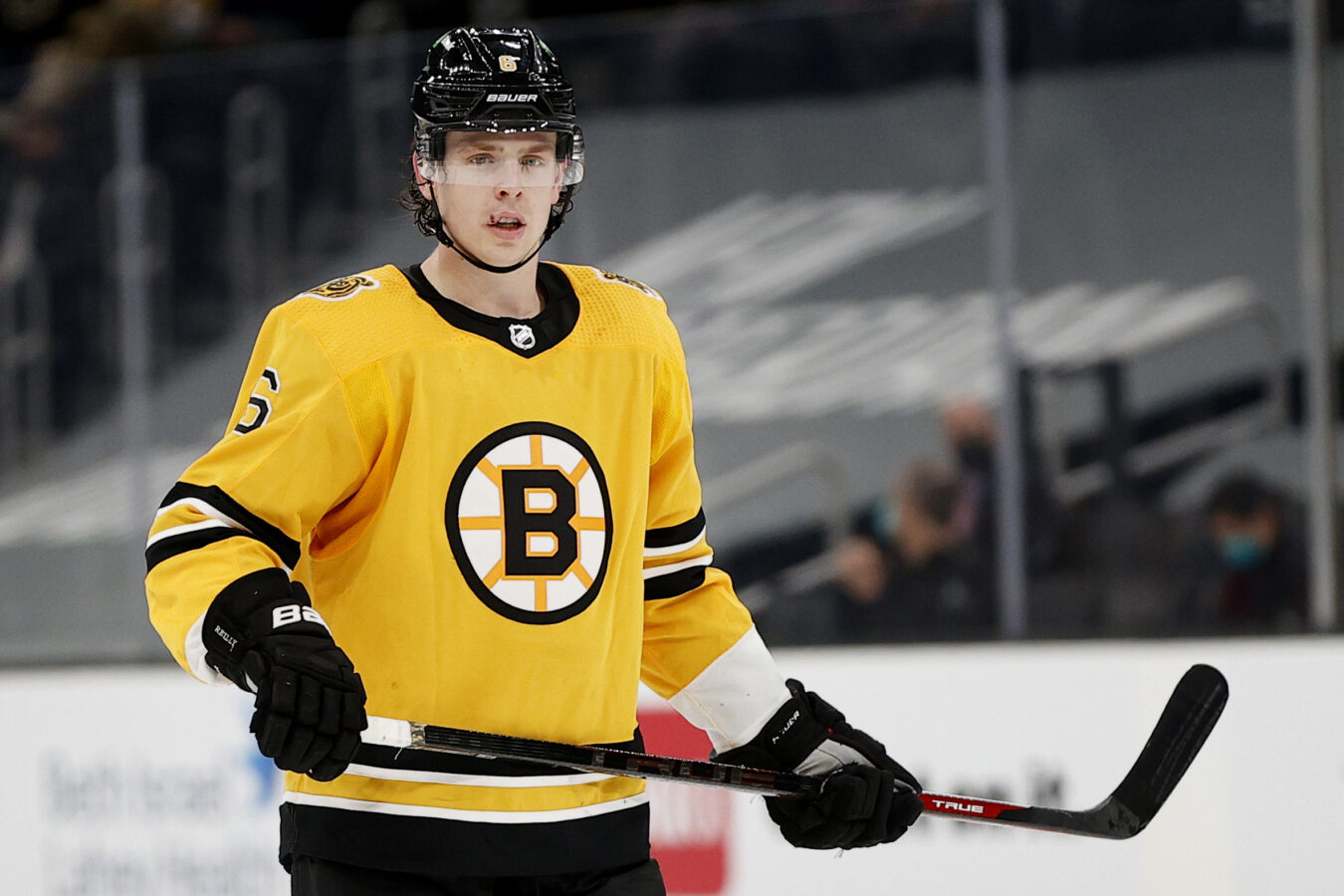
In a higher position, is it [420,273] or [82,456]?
[420,273]

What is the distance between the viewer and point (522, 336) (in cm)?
182

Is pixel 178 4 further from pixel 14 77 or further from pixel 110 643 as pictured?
pixel 110 643

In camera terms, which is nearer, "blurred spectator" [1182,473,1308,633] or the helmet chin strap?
the helmet chin strap

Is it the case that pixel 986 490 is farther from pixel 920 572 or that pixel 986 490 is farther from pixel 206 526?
pixel 206 526

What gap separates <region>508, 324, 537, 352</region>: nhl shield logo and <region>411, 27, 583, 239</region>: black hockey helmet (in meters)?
0.11

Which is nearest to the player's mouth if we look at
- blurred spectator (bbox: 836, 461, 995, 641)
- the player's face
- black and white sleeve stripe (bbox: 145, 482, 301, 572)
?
the player's face

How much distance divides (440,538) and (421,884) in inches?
12.6

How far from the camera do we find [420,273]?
1.87 metres

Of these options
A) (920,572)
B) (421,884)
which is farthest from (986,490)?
(421,884)

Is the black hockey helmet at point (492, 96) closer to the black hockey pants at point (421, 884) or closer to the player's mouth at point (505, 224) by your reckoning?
the player's mouth at point (505, 224)

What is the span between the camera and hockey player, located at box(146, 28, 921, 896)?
5.65 feet

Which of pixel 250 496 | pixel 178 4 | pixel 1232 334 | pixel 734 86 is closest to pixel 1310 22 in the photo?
pixel 1232 334

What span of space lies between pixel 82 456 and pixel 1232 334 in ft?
8.16

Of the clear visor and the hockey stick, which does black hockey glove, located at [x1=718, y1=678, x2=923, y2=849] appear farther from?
the clear visor
